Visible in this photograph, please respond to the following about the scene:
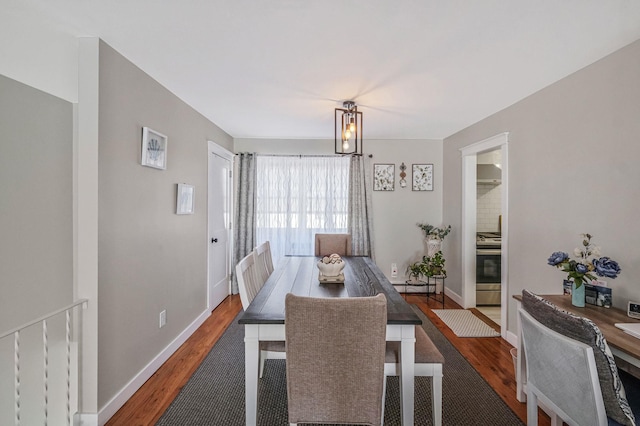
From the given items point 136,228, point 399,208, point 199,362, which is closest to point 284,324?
point 136,228

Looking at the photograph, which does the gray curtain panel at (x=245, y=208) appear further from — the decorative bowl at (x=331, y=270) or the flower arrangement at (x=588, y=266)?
the flower arrangement at (x=588, y=266)

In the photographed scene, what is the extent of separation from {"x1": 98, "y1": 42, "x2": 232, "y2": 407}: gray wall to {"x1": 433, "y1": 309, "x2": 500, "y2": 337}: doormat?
113 inches

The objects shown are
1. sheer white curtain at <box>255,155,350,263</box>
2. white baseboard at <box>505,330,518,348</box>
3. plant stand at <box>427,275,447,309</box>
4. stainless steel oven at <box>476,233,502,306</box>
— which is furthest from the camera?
sheer white curtain at <box>255,155,350,263</box>

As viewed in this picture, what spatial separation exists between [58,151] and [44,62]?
50cm

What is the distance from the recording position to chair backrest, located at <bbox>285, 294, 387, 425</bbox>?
1325 mm

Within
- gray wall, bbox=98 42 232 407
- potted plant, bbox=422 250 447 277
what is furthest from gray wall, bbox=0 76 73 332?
potted plant, bbox=422 250 447 277

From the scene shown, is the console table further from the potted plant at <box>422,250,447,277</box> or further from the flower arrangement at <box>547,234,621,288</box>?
the potted plant at <box>422,250,447,277</box>

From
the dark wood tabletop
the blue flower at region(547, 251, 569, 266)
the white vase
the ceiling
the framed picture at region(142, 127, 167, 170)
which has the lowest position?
the dark wood tabletop

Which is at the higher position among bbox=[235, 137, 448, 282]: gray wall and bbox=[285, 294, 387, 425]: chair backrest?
bbox=[235, 137, 448, 282]: gray wall

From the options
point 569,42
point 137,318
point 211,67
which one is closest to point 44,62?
point 211,67

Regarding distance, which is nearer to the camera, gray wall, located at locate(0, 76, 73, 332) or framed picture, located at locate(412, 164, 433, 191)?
gray wall, located at locate(0, 76, 73, 332)

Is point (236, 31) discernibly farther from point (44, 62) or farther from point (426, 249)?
point (426, 249)

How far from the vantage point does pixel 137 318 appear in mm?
2146

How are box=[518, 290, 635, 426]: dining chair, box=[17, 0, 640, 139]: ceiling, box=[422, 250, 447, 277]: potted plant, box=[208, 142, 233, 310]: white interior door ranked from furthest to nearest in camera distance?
box=[422, 250, 447, 277]: potted plant < box=[208, 142, 233, 310]: white interior door < box=[17, 0, 640, 139]: ceiling < box=[518, 290, 635, 426]: dining chair
